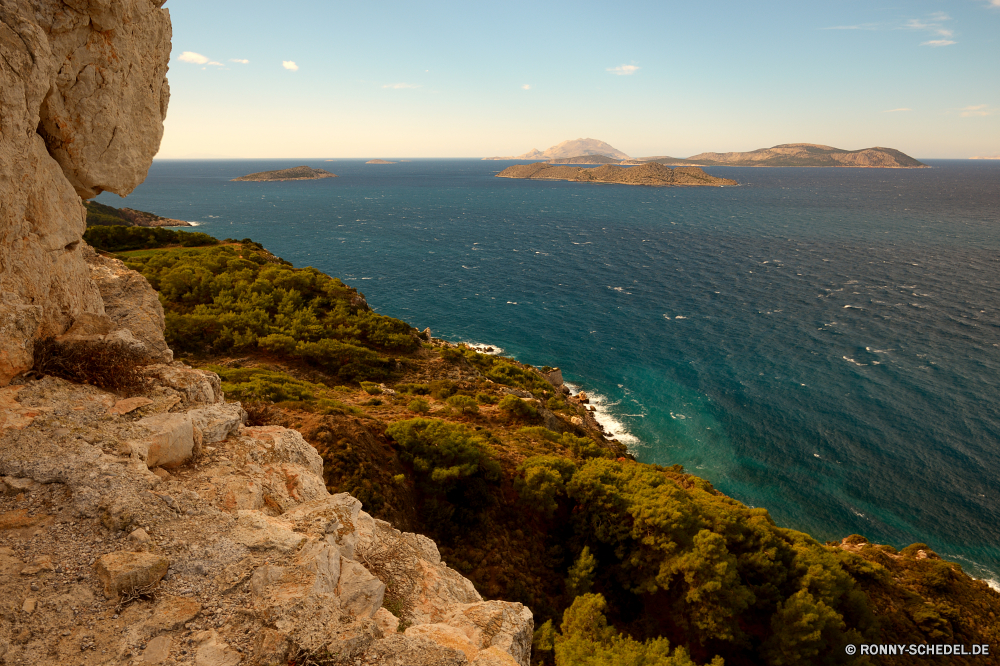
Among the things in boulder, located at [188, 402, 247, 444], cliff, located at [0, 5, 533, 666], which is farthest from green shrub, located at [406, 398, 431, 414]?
boulder, located at [188, 402, 247, 444]

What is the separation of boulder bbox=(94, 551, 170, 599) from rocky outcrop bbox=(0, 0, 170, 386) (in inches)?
234

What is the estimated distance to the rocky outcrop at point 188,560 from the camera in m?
8.28

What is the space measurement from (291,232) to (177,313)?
399 feet

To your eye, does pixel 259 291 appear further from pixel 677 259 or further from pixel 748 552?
pixel 677 259

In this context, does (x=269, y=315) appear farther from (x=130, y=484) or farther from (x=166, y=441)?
(x=130, y=484)

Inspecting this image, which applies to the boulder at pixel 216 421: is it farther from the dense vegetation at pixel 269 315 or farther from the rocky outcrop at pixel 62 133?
the dense vegetation at pixel 269 315

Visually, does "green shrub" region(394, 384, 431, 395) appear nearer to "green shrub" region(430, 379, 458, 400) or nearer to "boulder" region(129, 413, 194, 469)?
"green shrub" region(430, 379, 458, 400)

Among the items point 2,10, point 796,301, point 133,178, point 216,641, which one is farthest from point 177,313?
point 796,301

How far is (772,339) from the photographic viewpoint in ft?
248

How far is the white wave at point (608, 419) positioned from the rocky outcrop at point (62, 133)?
161ft

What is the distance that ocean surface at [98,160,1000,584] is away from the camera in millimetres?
48156

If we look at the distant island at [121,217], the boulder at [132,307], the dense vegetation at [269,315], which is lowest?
the dense vegetation at [269,315]

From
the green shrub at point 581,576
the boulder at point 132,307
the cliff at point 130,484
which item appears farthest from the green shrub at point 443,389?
the cliff at point 130,484

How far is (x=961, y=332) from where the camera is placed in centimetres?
7456
